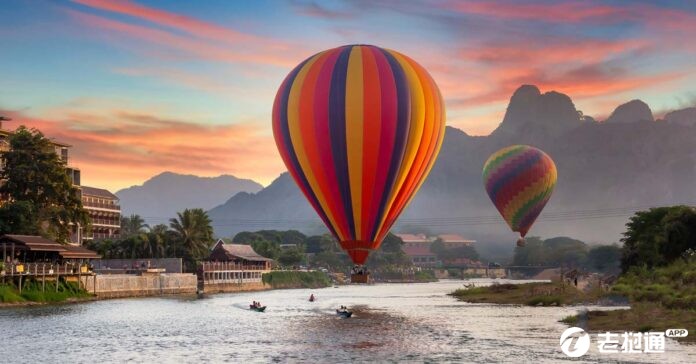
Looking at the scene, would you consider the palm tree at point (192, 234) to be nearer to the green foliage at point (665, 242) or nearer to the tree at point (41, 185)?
the tree at point (41, 185)

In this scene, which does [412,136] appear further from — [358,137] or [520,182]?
[520,182]

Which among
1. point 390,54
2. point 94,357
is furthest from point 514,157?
point 94,357

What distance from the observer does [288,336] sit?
75.8 metres

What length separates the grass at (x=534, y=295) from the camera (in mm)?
111188

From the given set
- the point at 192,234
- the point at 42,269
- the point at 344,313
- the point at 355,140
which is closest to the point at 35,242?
the point at 42,269

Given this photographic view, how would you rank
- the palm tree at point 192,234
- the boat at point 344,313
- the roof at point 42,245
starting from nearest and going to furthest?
the boat at point 344,313 < the roof at point 42,245 < the palm tree at point 192,234

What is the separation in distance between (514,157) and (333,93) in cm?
7176

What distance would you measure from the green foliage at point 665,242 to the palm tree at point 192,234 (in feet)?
308

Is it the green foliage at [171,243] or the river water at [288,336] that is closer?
the river water at [288,336]

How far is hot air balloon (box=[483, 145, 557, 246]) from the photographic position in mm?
141875

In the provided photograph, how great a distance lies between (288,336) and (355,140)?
18052 mm

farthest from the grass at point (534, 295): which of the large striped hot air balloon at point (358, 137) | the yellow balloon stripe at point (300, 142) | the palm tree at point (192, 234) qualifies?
the palm tree at point (192, 234)

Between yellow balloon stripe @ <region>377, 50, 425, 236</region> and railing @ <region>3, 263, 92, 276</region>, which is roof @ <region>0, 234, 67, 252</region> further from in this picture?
yellow balloon stripe @ <region>377, 50, 425, 236</region>

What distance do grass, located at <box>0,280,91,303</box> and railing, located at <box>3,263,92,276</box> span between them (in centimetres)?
157
